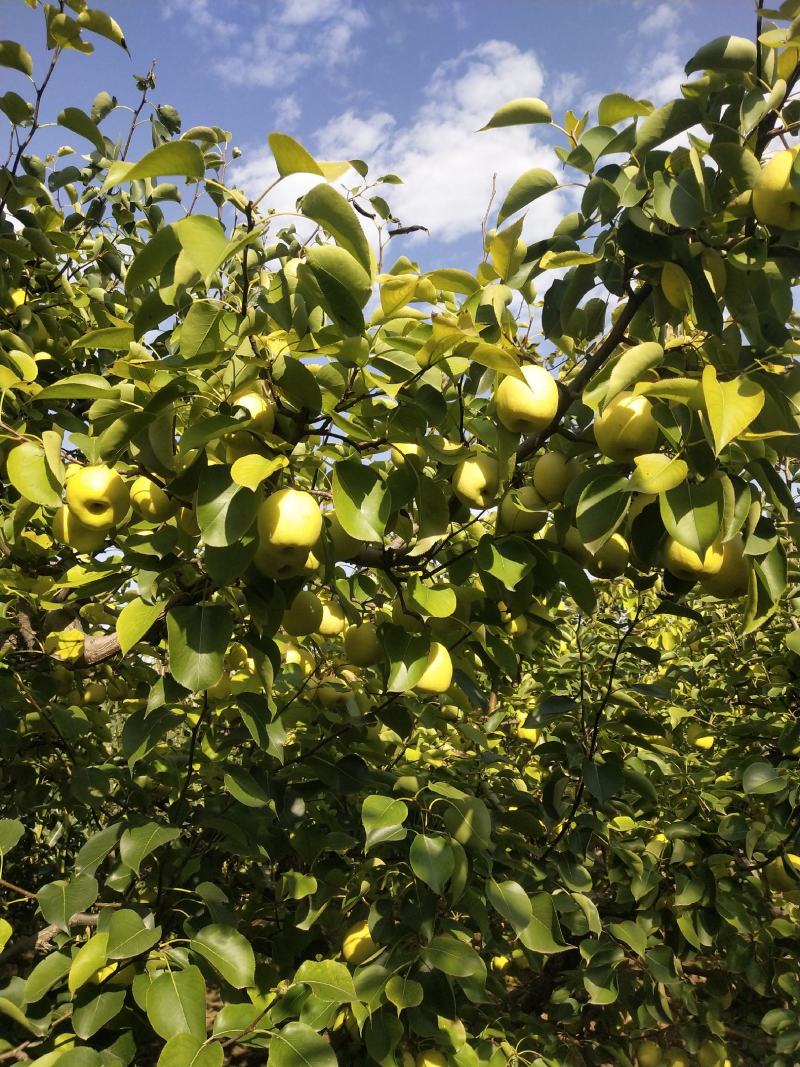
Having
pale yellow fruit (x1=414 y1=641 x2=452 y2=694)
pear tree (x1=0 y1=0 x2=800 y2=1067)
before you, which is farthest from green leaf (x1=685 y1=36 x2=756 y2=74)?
pale yellow fruit (x1=414 y1=641 x2=452 y2=694)

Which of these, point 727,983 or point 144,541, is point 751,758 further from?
point 144,541

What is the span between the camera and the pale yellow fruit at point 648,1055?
3143 millimetres

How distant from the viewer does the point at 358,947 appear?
2.10m

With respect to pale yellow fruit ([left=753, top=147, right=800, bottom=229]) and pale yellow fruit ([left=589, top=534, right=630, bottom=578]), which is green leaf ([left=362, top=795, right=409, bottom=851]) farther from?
pale yellow fruit ([left=753, top=147, right=800, bottom=229])

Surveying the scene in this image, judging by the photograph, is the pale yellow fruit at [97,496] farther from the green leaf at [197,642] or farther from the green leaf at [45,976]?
the green leaf at [45,976]

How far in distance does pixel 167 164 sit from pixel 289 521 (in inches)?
22.0

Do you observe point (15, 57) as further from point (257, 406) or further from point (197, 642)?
point (197, 642)

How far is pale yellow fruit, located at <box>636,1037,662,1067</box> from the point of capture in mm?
3143

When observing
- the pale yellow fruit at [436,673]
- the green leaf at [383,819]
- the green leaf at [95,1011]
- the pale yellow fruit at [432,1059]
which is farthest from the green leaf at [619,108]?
the pale yellow fruit at [432,1059]

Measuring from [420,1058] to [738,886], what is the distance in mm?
1261

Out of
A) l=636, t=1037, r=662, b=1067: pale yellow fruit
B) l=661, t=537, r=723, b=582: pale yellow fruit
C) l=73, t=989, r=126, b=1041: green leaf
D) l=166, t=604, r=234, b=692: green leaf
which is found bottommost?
l=636, t=1037, r=662, b=1067: pale yellow fruit

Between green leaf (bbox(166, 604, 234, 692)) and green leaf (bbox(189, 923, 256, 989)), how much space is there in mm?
680

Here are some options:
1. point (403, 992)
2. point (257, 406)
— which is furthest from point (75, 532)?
point (403, 992)

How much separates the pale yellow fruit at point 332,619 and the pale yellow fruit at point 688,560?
2.80 feet
